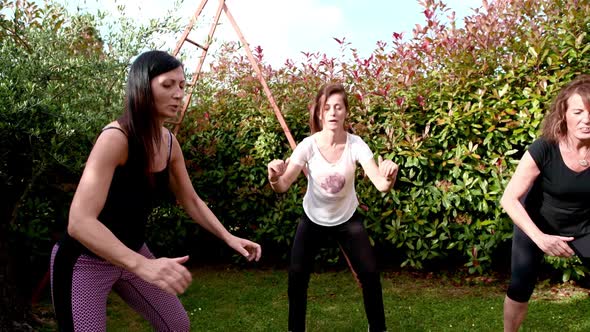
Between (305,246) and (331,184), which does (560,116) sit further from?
(305,246)

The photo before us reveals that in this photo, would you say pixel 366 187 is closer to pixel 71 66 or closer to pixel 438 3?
pixel 438 3

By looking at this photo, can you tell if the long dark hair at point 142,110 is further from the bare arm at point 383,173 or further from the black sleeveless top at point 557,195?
the black sleeveless top at point 557,195

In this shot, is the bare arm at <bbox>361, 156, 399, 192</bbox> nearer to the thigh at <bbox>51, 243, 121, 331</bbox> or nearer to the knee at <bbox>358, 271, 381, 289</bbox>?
the knee at <bbox>358, 271, 381, 289</bbox>

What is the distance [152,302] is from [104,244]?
24.3 inches

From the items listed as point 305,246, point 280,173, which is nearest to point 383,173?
point 280,173

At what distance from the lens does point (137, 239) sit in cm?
239

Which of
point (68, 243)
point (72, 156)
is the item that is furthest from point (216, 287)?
point (68, 243)

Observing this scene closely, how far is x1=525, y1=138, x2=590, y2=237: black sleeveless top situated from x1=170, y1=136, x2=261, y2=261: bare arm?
1.72 meters

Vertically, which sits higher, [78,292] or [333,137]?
A: [333,137]

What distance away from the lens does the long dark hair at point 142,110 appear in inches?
87.2

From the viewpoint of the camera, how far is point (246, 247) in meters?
2.72

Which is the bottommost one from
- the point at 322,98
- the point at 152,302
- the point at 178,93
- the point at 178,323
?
the point at 178,323

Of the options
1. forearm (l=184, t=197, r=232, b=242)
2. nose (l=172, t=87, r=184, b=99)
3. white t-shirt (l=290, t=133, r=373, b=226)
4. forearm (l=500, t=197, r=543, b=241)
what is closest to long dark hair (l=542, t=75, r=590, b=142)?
forearm (l=500, t=197, r=543, b=241)

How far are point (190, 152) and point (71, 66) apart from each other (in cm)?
239
